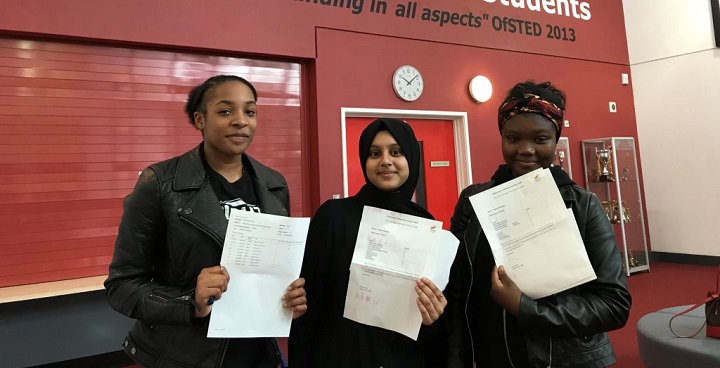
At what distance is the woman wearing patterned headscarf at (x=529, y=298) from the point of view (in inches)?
39.4

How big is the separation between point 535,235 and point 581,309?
21 cm

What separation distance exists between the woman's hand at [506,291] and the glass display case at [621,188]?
16.5ft

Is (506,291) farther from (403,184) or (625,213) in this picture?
(625,213)

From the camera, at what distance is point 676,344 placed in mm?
2049

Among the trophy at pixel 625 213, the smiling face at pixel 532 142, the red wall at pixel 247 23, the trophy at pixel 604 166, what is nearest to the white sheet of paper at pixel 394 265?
the smiling face at pixel 532 142

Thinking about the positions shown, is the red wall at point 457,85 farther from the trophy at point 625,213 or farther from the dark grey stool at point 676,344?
the dark grey stool at point 676,344

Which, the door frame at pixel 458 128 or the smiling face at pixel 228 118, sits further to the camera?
the door frame at pixel 458 128

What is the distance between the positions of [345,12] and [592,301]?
3.71 metres

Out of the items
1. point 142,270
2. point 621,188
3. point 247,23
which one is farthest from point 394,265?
point 621,188

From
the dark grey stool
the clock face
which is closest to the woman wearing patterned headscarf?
the dark grey stool

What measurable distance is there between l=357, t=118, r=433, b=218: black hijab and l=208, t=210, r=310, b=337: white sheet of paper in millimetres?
241

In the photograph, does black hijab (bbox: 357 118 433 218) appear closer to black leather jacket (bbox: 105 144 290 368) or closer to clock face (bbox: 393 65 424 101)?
black leather jacket (bbox: 105 144 290 368)

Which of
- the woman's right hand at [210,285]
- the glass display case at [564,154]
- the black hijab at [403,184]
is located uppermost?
the glass display case at [564,154]

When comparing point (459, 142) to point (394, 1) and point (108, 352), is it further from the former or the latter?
point (108, 352)
